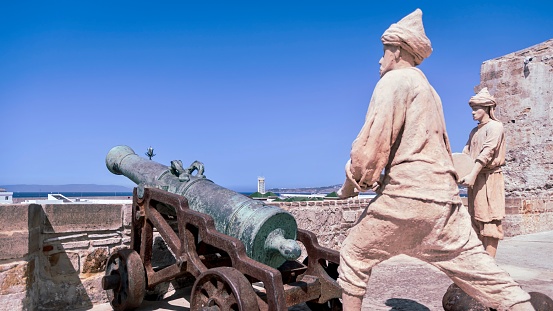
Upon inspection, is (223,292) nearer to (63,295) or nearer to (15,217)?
(15,217)

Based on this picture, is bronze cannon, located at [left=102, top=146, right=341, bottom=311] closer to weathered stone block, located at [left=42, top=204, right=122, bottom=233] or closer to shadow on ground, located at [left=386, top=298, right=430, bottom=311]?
weathered stone block, located at [left=42, top=204, right=122, bottom=233]

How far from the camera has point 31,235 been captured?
155 inches

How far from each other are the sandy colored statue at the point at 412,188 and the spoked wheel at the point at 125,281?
7.39ft

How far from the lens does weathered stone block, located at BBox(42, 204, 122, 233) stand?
436cm

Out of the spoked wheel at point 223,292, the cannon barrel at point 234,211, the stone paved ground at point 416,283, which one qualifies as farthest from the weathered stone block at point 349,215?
the spoked wheel at point 223,292

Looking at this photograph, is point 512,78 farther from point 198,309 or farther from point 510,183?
point 198,309

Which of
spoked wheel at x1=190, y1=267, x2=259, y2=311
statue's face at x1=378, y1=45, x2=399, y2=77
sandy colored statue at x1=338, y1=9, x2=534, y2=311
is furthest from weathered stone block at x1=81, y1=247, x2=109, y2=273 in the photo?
statue's face at x1=378, y1=45, x2=399, y2=77

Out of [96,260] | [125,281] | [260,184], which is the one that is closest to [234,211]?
[125,281]

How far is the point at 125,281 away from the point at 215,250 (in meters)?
0.82

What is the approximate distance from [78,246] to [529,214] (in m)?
8.23

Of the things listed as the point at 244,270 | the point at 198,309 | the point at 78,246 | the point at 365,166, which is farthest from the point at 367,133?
the point at 78,246

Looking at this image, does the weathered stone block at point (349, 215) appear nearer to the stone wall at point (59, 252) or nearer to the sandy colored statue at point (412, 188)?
the stone wall at point (59, 252)

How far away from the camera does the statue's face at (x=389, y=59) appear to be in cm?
266

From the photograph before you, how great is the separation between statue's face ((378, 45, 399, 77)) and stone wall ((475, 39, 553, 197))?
8.20 m
